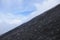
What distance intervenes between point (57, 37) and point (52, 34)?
280 centimetres

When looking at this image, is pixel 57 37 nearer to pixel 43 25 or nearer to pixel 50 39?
pixel 50 39

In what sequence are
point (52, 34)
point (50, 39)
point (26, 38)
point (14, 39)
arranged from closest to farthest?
point (50, 39) → point (52, 34) → point (26, 38) → point (14, 39)

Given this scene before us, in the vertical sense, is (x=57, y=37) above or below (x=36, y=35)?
below

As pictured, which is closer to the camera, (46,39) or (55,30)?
(46,39)

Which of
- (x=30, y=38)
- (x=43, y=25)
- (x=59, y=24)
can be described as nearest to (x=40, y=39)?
(x=30, y=38)

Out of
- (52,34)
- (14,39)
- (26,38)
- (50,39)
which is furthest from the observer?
(14,39)

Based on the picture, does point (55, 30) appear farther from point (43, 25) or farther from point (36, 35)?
point (43, 25)

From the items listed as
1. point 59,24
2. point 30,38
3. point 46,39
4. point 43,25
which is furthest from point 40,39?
point 43,25

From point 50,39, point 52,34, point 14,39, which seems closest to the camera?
point 50,39

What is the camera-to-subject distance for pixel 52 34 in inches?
1563

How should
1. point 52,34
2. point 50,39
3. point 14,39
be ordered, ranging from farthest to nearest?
point 14,39 → point 52,34 → point 50,39

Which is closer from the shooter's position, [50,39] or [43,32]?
[50,39]

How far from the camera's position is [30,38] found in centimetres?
4194

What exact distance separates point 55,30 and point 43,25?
7.66m
